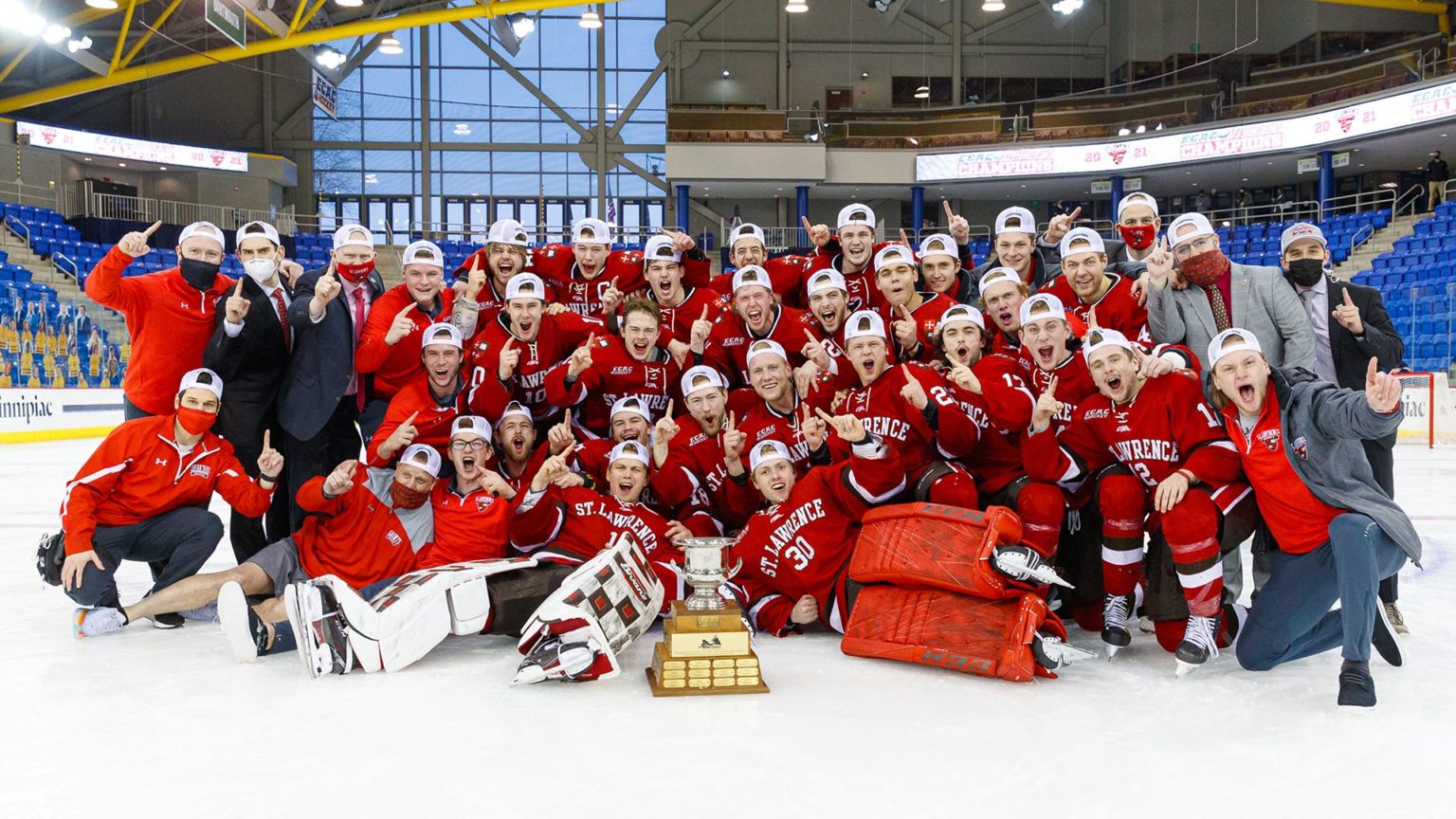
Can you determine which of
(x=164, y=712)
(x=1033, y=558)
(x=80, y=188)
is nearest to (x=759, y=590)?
(x=1033, y=558)

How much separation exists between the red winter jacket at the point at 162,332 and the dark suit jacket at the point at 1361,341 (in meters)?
5.06

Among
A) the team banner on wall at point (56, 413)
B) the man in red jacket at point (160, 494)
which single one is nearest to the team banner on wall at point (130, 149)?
the team banner on wall at point (56, 413)

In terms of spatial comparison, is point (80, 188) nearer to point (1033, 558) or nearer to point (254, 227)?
point (254, 227)

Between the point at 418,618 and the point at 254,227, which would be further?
the point at 254,227

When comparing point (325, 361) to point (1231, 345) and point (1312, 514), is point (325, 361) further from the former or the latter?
point (1312, 514)

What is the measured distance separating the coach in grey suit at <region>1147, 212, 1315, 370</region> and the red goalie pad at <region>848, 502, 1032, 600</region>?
4.24 feet

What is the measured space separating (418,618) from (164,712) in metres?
0.88

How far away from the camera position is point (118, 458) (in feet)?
14.6

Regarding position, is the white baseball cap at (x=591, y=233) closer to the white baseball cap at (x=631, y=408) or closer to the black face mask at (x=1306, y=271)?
the white baseball cap at (x=631, y=408)

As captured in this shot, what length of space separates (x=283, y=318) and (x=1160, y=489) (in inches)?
156

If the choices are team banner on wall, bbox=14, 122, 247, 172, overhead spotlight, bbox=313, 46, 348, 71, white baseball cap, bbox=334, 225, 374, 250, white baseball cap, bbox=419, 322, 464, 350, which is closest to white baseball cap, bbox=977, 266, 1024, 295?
white baseball cap, bbox=419, 322, 464, 350

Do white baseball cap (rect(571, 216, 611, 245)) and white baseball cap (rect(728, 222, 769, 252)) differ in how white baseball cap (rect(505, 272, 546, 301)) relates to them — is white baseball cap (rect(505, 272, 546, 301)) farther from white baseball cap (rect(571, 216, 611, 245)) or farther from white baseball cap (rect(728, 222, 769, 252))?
white baseball cap (rect(728, 222, 769, 252))

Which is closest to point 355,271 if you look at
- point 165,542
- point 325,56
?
point 165,542

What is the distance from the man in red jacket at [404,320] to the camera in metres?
5.27
